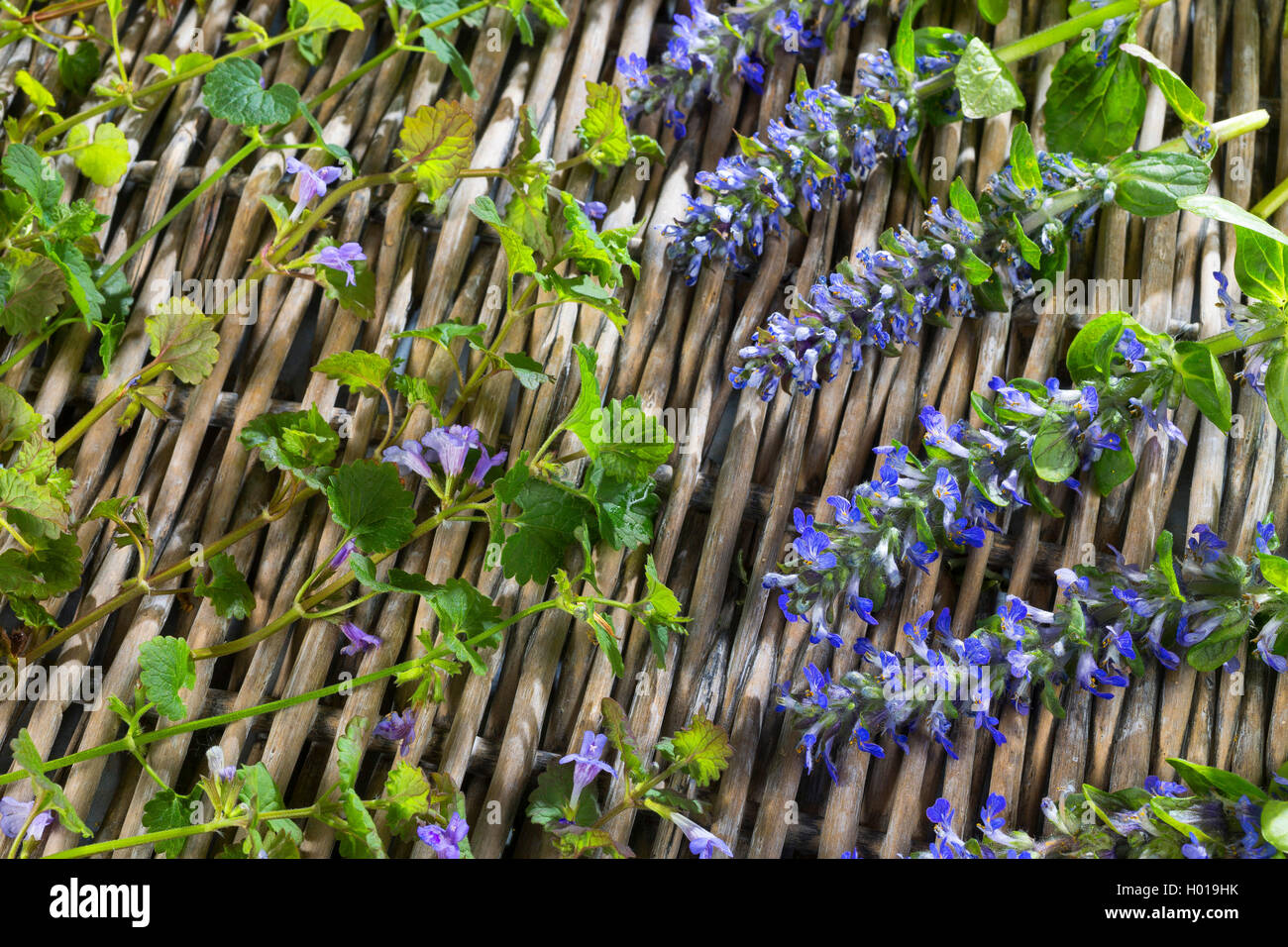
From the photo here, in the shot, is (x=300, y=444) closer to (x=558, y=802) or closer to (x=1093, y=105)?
(x=558, y=802)

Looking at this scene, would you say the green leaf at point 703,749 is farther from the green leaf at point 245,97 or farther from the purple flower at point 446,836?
the green leaf at point 245,97

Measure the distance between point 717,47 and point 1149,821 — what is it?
0.76 metres

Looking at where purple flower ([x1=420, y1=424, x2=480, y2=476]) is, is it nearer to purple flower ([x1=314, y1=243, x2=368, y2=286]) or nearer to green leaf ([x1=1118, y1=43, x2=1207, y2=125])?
purple flower ([x1=314, y1=243, x2=368, y2=286])

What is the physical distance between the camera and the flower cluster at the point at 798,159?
2.80 ft

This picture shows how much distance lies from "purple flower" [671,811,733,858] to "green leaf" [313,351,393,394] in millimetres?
415

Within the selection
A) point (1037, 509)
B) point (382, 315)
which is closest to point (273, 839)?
point (382, 315)

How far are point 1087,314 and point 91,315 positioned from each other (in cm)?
89

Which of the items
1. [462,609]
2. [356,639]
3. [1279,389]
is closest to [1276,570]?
[1279,389]

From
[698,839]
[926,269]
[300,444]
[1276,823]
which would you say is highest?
[926,269]

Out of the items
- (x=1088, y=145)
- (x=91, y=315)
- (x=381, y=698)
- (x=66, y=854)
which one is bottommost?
(x=66, y=854)

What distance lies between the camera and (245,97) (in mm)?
843

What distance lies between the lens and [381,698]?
0.81 metres

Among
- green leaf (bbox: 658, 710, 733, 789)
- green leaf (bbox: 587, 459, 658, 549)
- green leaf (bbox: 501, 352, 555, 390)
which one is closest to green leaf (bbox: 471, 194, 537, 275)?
green leaf (bbox: 501, 352, 555, 390)
